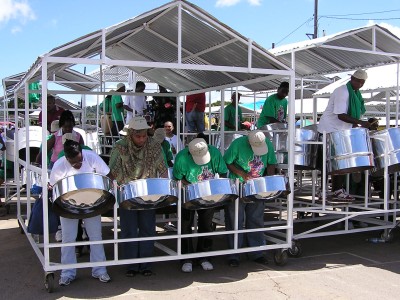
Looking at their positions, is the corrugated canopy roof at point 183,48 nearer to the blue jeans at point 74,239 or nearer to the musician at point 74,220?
the musician at point 74,220

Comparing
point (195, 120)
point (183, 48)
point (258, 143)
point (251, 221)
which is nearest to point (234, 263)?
point (251, 221)

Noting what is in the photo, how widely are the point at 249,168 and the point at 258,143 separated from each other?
0.23 m

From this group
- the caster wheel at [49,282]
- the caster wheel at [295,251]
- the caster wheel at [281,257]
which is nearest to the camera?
the caster wheel at [49,282]

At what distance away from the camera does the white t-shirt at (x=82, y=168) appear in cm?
348

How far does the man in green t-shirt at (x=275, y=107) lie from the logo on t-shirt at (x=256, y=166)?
64.5 inches

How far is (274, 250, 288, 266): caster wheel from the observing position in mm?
4148

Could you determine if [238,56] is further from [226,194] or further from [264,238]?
[264,238]

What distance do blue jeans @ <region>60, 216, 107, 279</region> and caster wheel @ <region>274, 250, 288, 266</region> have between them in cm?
142

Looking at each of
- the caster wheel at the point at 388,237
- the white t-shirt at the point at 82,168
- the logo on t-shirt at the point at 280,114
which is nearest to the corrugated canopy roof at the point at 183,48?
the white t-shirt at the point at 82,168

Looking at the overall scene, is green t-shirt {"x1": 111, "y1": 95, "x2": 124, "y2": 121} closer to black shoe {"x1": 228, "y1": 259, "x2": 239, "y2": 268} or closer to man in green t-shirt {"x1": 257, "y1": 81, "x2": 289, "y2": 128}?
man in green t-shirt {"x1": 257, "y1": 81, "x2": 289, "y2": 128}

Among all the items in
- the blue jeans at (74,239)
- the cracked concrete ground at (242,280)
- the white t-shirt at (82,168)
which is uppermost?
the white t-shirt at (82,168)

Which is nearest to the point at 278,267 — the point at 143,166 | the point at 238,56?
the point at 143,166

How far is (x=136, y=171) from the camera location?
3.81 meters

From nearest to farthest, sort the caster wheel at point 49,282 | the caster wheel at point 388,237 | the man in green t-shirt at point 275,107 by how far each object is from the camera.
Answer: the caster wheel at point 49,282, the caster wheel at point 388,237, the man in green t-shirt at point 275,107
